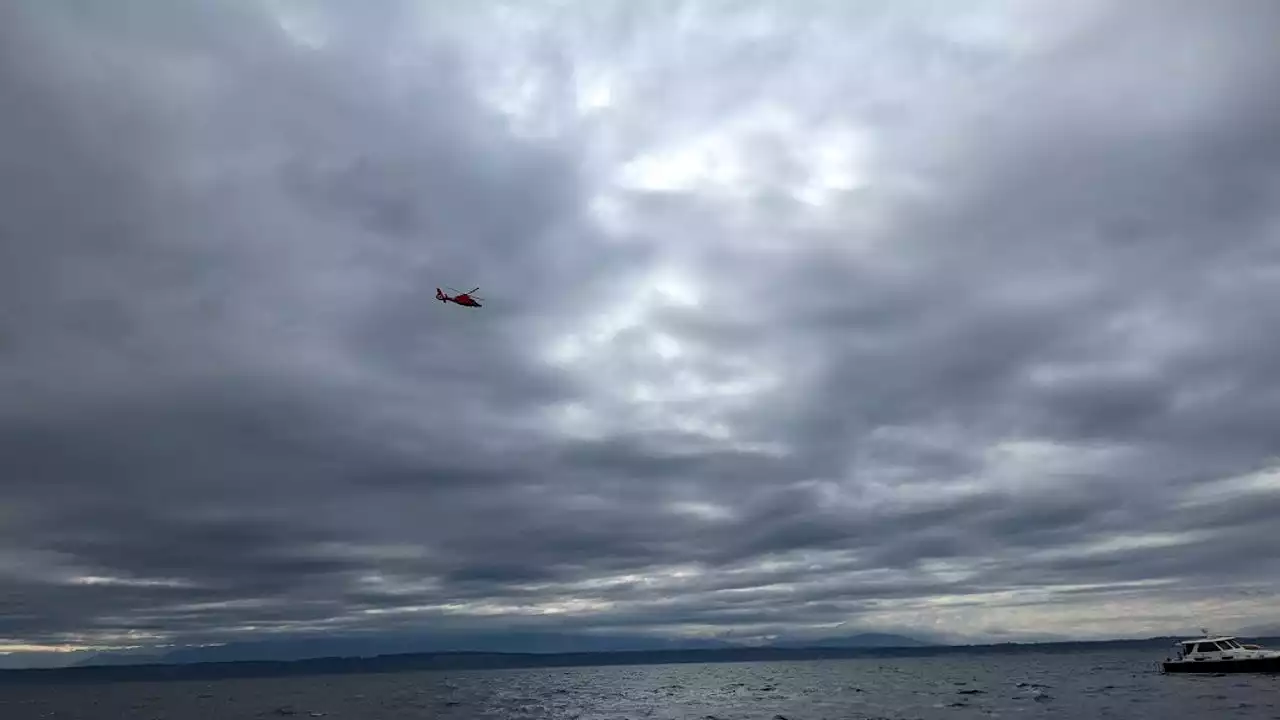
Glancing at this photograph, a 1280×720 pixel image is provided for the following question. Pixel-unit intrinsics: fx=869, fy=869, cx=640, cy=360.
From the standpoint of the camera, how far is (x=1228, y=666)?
129000 mm

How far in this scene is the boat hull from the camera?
122 m

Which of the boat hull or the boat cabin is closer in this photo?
the boat hull

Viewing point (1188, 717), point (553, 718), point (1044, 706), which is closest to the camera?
point (1188, 717)

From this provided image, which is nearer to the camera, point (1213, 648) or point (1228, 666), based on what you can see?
point (1228, 666)

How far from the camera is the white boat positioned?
12288cm

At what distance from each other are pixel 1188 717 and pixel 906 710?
3438cm

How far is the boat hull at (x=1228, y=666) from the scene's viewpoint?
12207 centimetres

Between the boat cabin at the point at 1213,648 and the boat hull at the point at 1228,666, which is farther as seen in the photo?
the boat cabin at the point at 1213,648

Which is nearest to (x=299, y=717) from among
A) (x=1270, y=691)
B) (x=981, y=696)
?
(x=981, y=696)

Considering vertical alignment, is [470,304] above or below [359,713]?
above

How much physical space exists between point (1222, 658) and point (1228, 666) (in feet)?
6.52

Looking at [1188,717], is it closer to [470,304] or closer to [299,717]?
[470,304]

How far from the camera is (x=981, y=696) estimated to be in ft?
445

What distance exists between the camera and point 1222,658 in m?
131
